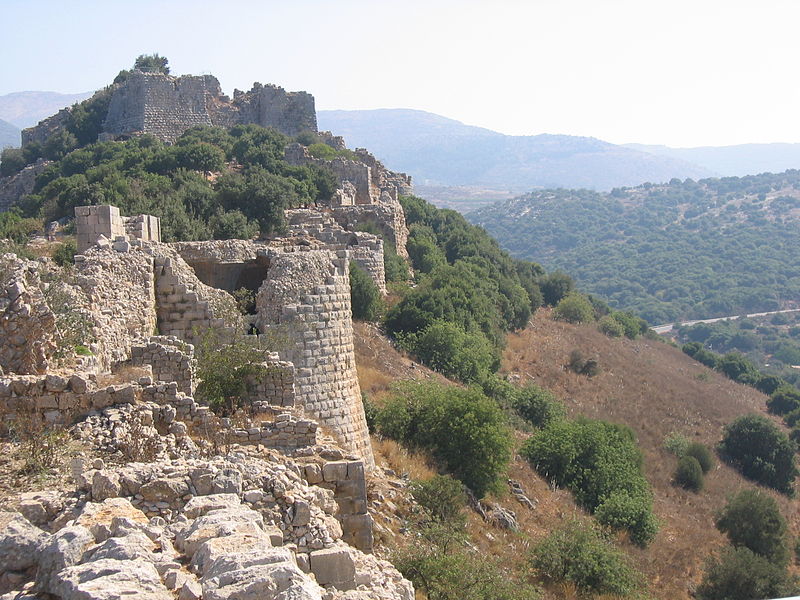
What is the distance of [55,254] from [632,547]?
1340cm

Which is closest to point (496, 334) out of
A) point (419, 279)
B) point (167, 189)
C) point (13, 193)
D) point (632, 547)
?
point (419, 279)

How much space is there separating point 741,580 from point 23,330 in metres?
16.3

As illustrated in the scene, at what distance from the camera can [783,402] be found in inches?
1885

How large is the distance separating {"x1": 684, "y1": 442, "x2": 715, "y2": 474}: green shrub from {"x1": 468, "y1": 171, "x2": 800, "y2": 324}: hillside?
85.3m

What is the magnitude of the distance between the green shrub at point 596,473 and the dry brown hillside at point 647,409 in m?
0.51

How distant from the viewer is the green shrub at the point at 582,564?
15.4 metres

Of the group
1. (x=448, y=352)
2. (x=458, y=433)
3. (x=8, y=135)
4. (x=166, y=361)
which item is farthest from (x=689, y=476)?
(x=8, y=135)

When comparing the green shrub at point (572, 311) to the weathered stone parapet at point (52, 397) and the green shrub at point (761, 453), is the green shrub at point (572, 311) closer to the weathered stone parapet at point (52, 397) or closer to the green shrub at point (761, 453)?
the green shrub at point (761, 453)

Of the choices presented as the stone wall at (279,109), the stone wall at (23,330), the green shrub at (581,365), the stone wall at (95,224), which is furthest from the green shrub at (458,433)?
the stone wall at (279,109)

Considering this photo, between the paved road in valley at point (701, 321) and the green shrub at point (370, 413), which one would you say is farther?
the paved road in valley at point (701, 321)

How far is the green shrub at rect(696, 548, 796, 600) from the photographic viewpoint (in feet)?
63.5

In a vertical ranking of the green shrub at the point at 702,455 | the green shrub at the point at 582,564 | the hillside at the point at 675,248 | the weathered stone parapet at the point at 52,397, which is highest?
the weathered stone parapet at the point at 52,397

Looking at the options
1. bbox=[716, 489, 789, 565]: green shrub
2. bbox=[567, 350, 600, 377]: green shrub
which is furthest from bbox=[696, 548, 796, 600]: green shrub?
bbox=[567, 350, 600, 377]: green shrub

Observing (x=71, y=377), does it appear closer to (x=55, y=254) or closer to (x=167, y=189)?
(x=55, y=254)
